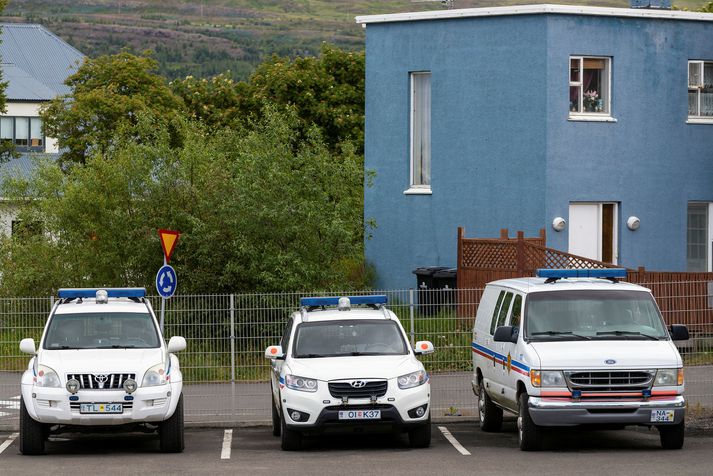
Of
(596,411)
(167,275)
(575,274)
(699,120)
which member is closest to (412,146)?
(699,120)

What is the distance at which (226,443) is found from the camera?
685 inches

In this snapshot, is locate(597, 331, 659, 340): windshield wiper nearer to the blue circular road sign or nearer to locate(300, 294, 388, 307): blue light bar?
locate(300, 294, 388, 307): blue light bar

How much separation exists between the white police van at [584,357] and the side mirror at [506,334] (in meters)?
0.01

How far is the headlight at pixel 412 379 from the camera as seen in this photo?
52.9ft

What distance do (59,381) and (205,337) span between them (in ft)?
15.1

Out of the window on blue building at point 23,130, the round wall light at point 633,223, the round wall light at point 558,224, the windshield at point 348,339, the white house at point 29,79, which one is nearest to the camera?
the windshield at point 348,339

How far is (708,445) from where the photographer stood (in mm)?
16609

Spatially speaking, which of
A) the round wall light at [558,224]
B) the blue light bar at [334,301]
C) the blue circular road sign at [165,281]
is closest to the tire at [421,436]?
the blue light bar at [334,301]

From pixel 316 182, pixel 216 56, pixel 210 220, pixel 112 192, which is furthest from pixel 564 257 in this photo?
pixel 216 56

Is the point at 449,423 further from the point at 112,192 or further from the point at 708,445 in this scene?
the point at 112,192

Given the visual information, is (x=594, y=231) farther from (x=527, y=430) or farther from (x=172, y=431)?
(x=172, y=431)

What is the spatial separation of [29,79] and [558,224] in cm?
5074

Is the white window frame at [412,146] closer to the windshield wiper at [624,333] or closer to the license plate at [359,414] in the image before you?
the windshield wiper at [624,333]

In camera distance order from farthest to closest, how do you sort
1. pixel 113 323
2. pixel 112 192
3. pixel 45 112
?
pixel 45 112
pixel 112 192
pixel 113 323
